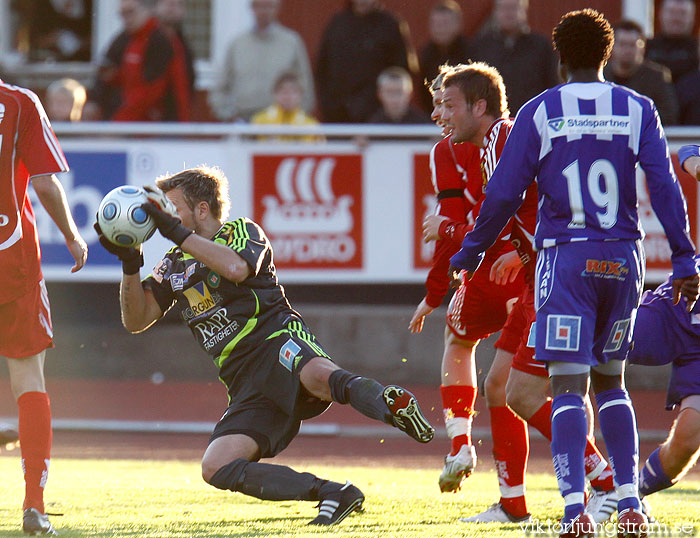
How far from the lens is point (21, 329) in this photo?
18.2ft

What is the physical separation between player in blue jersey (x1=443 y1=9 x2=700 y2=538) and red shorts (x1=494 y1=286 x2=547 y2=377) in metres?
0.53

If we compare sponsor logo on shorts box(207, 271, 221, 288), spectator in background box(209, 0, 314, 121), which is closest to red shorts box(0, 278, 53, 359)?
sponsor logo on shorts box(207, 271, 221, 288)

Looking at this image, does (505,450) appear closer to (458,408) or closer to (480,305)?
(458,408)

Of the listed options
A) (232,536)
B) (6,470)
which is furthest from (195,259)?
(6,470)

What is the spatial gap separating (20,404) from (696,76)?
315 inches

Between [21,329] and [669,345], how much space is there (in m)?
2.89

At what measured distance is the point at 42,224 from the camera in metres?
11.9

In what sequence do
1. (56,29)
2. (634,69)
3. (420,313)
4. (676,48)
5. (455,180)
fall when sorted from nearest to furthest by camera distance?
1. (455,180)
2. (420,313)
3. (634,69)
4. (676,48)
5. (56,29)

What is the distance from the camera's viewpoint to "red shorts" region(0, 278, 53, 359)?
5.54m

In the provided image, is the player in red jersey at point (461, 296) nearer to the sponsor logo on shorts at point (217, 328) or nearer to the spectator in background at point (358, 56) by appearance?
the sponsor logo on shorts at point (217, 328)

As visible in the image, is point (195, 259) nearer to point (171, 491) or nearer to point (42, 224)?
point (171, 491)

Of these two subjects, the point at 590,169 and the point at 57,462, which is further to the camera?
the point at 57,462

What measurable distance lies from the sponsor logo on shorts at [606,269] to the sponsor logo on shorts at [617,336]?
0.62 feet

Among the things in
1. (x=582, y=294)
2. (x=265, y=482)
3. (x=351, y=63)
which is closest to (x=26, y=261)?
(x=265, y=482)
